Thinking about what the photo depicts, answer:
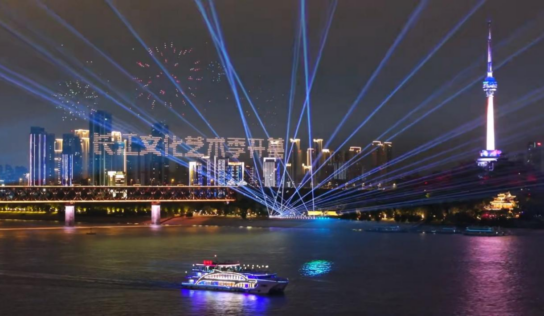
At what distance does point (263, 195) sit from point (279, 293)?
4123 centimetres

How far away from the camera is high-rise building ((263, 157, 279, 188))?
64438 millimetres

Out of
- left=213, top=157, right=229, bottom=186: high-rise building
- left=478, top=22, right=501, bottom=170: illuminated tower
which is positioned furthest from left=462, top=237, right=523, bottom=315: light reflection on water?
left=213, top=157, right=229, bottom=186: high-rise building

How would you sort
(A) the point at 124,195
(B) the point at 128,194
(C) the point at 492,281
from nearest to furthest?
(C) the point at 492,281, (B) the point at 128,194, (A) the point at 124,195

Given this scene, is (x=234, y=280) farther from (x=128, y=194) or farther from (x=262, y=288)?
(x=128, y=194)

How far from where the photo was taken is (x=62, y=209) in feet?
216

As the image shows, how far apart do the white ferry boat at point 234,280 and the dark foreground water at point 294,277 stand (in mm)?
449

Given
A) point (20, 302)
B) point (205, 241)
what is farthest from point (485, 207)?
point (20, 302)

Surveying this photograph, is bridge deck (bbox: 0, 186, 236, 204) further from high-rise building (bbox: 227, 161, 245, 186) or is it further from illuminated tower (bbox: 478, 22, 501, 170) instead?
illuminated tower (bbox: 478, 22, 501, 170)

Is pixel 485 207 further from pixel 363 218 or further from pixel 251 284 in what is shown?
pixel 251 284

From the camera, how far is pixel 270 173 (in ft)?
213

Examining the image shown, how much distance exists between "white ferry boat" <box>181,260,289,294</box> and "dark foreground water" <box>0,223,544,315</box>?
45 cm

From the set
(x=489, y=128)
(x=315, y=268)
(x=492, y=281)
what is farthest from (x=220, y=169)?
(x=492, y=281)

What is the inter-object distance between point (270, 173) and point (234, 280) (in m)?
45.9

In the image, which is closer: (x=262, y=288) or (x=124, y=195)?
Result: (x=262, y=288)
